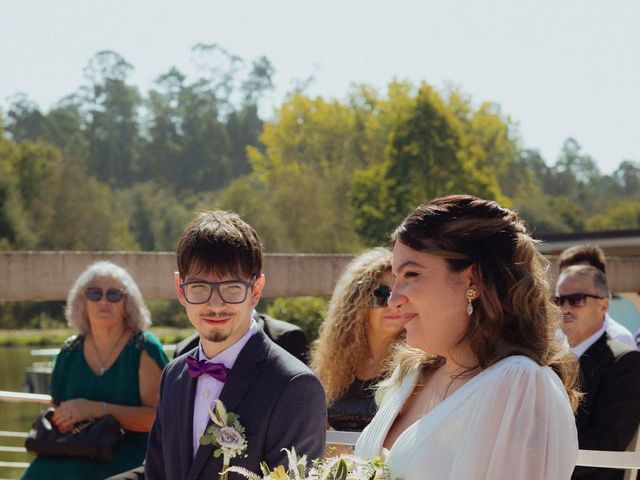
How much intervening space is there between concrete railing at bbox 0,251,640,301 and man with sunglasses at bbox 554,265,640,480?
341cm

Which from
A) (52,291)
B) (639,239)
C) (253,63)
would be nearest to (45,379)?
(639,239)

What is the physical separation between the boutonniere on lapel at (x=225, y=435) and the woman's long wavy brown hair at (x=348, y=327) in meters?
1.64

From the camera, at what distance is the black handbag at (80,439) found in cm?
495

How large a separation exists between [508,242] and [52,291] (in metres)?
6.11

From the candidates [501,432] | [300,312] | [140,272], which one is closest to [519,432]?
[501,432]

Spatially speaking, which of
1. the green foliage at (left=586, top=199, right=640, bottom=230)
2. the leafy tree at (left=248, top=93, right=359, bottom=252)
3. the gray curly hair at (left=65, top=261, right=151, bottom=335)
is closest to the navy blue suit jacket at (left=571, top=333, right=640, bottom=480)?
the gray curly hair at (left=65, top=261, right=151, bottom=335)

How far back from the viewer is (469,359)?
106 inches

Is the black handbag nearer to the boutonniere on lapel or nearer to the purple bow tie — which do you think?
the purple bow tie

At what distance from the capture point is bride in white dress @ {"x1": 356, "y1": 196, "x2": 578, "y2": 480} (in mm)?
2428

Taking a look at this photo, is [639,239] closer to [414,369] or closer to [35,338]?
[414,369]

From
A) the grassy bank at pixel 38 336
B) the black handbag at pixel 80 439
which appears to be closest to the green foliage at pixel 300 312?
the black handbag at pixel 80 439

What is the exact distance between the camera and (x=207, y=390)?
339cm

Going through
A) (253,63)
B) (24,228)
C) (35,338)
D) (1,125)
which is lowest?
(35,338)

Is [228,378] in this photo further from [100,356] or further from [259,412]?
[100,356]
